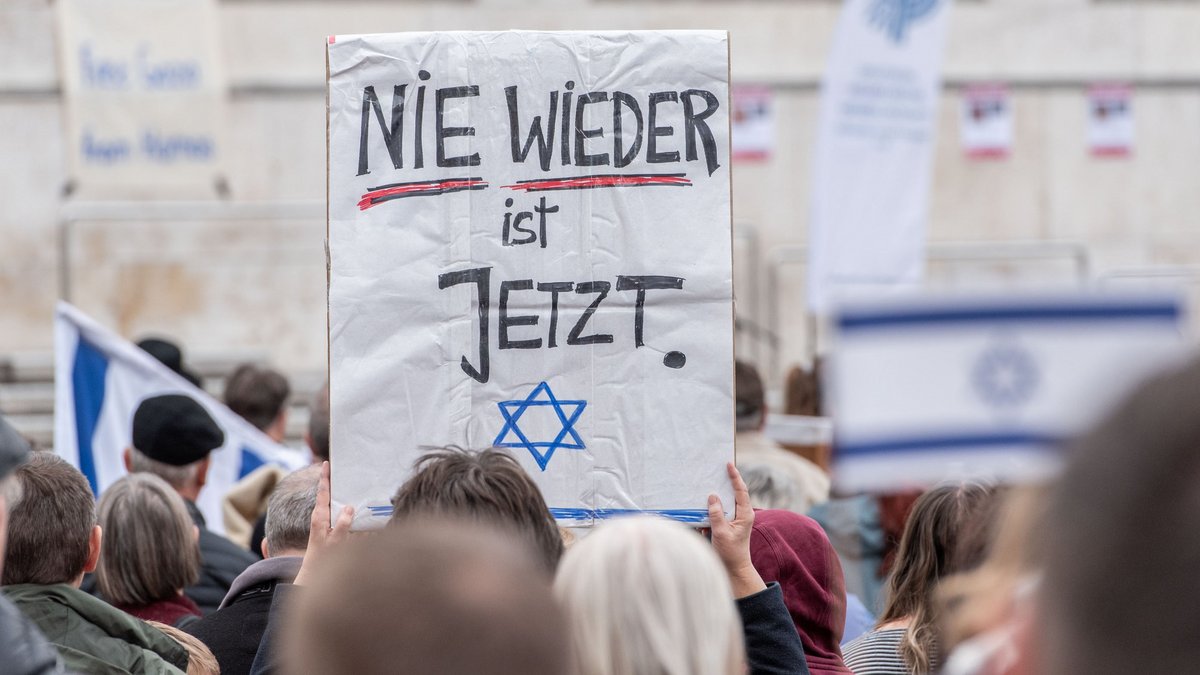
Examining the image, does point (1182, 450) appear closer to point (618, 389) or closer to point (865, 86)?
point (618, 389)

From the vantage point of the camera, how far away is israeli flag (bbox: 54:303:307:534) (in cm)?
577

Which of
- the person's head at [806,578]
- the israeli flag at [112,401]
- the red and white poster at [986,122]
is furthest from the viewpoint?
the red and white poster at [986,122]

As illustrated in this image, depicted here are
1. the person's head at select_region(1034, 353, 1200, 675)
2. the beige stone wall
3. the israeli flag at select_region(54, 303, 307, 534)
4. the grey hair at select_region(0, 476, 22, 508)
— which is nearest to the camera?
the person's head at select_region(1034, 353, 1200, 675)

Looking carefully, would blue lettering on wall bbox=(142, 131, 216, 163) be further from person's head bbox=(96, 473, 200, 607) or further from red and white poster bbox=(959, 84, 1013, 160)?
person's head bbox=(96, 473, 200, 607)

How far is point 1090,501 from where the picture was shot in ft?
3.55

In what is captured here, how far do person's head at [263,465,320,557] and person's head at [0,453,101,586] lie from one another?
463 mm

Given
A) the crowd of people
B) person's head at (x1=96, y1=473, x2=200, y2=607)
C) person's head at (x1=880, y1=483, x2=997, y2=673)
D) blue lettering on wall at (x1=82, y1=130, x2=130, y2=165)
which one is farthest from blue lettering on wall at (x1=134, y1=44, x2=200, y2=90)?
person's head at (x1=880, y1=483, x2=997, y2=673)

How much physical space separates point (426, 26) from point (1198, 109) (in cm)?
621

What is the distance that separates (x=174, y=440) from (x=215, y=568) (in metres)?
0.69

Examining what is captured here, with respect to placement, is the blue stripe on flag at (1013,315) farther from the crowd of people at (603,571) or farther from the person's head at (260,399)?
the person's head at (260,399)

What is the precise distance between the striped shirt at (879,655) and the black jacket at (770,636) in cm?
43

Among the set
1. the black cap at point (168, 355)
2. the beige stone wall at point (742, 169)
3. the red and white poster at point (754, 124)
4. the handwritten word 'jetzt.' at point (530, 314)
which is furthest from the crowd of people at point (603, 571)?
the red and white poster at point (754, 124)

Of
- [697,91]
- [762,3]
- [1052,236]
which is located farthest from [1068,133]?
[697,91]

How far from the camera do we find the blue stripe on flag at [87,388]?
19.0 feet
